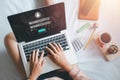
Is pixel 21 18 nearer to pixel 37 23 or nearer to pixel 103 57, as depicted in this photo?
pixel 37 23

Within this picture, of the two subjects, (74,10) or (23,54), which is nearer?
(23,54)

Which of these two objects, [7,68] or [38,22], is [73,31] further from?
[7,68]

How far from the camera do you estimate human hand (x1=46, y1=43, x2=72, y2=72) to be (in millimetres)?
902

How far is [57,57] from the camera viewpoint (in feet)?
2.97

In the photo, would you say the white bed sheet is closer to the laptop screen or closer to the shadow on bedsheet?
the shadow on bedsheet

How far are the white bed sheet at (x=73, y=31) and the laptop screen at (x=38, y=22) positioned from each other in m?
0.12

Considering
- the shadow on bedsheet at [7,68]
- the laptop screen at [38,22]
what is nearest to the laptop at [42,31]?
the laptop screen at [38,22]

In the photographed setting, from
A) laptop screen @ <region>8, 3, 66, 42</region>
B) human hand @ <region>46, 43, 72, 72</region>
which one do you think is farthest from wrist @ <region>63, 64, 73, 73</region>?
laptop screen @ <region>8, 3, 66, 42</region>

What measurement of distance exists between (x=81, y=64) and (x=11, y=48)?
30cm

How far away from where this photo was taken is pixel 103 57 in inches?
37.6

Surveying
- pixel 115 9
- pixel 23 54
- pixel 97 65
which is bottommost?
pixel 97 65

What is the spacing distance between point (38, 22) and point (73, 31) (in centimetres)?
19

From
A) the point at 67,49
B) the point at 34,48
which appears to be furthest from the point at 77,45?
the point at 34,48

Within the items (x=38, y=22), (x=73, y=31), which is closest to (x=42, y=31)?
(x=38, y=22)
